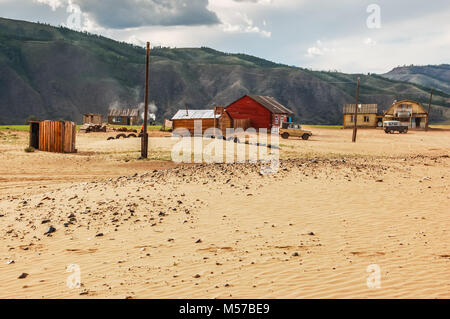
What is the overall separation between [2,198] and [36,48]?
444 feet

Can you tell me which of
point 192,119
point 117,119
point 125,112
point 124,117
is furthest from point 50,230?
point 117,119

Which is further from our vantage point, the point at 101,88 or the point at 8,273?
the point at 101,88

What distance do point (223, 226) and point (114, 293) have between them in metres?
3.96

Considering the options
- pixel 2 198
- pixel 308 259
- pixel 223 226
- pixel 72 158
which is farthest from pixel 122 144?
pixel 308 259

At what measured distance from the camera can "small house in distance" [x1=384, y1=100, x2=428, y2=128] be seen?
243ft

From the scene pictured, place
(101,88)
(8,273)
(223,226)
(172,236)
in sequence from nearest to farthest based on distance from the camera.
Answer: (8,273)
(172,236)
(223,226)
(101,88)

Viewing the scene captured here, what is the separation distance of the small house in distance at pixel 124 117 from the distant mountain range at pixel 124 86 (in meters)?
18.9

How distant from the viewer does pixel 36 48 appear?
424 ft

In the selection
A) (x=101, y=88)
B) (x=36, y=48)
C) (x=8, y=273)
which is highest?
(x=36, y=48)

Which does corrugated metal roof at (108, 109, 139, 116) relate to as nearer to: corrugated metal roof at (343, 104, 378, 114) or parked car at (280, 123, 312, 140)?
corrugated metal roof at (343, 104, 378, 114)

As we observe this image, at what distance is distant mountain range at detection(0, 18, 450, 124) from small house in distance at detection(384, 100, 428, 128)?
127 ft

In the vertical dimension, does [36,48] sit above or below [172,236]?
above
